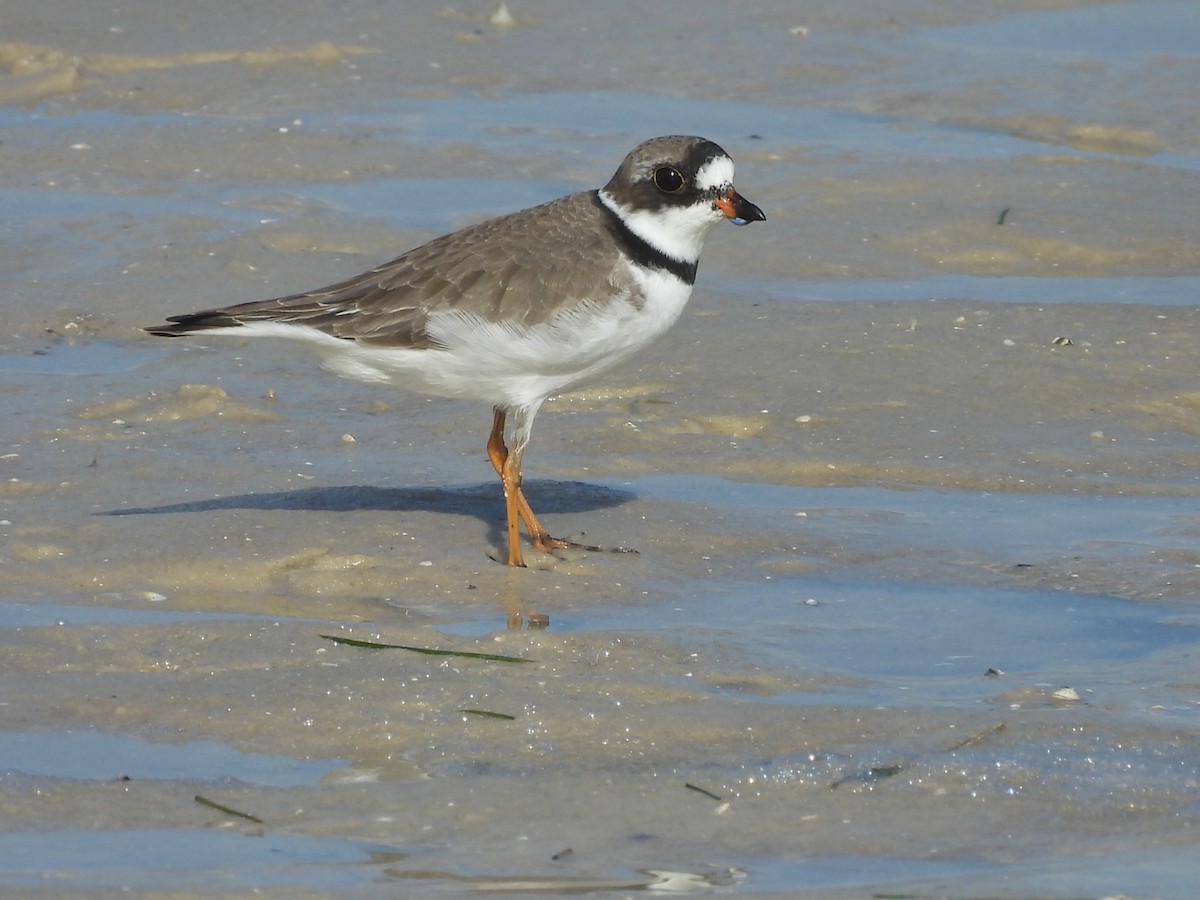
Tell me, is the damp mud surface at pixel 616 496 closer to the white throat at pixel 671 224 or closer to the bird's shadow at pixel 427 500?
the bird's shadow at pixel 427 500

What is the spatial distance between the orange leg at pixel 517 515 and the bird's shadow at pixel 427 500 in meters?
0.15

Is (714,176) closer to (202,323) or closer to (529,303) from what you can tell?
(529,303)

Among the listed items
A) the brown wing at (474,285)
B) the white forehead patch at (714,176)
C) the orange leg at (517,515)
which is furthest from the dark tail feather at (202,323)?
the white forehead patch at (714,176)

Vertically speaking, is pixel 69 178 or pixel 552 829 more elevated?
pixel 69 178

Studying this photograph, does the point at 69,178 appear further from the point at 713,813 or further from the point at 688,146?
the point at 713,813

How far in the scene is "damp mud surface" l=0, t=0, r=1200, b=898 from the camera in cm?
505

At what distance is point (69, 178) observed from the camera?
1244 centimetres

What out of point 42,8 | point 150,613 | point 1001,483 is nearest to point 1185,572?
point 1001,483

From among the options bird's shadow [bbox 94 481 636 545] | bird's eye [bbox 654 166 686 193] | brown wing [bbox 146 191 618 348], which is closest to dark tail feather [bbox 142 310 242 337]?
brown wing [bbox 146 191 618 348]

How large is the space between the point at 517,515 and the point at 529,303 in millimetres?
845

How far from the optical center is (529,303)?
7.24 meters

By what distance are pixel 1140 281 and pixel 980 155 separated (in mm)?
2441

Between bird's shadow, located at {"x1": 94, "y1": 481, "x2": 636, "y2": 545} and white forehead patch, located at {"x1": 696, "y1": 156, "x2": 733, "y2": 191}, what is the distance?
1412mm

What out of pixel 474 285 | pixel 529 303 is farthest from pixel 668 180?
pixel 474 285
